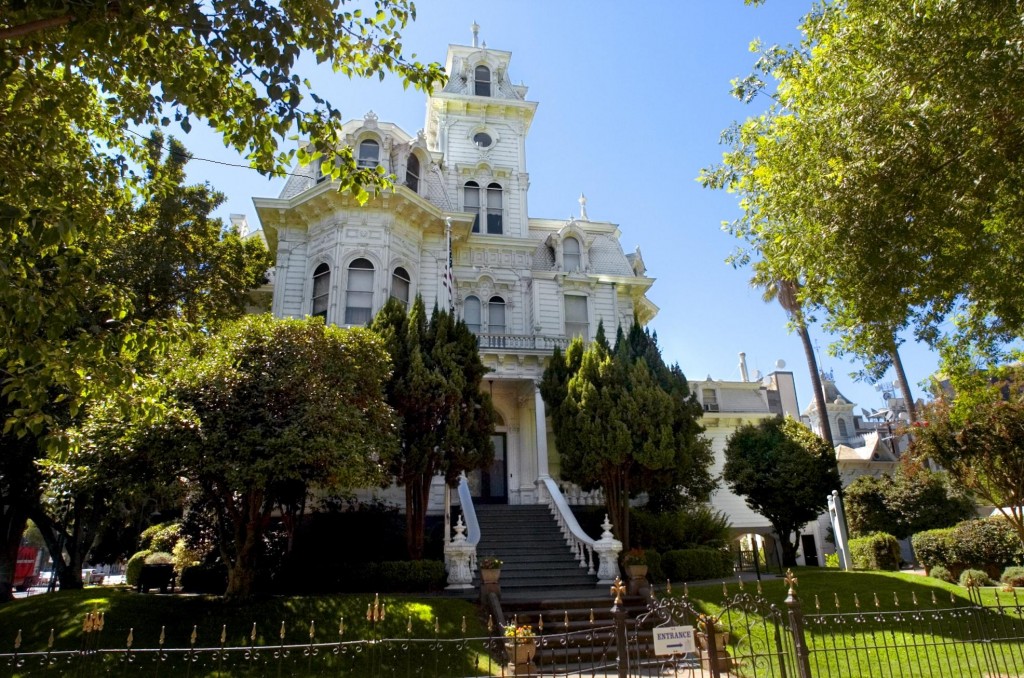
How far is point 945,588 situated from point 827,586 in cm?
262

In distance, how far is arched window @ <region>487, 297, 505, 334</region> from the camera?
25.1 m

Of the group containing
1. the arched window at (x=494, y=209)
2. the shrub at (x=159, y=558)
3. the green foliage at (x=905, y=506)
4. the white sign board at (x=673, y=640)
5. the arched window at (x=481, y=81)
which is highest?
the arched window at (x=481, y=81)

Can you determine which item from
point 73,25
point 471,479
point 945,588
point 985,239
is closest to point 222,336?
point 73,25

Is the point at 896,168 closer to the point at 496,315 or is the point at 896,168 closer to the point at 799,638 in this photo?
the point at 799,638

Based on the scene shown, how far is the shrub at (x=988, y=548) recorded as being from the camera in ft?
60.0

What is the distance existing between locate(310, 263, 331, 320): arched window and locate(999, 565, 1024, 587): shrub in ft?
66.8

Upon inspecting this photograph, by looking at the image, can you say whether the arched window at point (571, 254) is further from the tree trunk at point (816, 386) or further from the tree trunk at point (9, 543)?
the tree trunk at point (9, 543)

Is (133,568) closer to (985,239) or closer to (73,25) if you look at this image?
(73,25)

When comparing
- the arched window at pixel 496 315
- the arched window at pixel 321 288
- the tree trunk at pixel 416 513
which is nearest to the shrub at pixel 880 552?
the arched window at pixel 496 315

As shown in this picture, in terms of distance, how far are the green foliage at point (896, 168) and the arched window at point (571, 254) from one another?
48.7 ft

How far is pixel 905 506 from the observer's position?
26812mm

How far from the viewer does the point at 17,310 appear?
20.7 feet

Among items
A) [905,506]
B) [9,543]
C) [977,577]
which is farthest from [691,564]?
[9,543]

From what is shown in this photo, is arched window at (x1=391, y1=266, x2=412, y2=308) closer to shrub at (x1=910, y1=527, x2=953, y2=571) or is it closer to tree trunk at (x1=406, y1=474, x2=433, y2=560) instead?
tree trunk at (x1=406, y1=474, x2=433, y2=560)
